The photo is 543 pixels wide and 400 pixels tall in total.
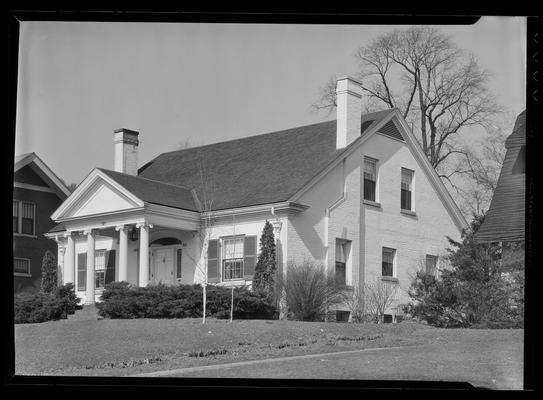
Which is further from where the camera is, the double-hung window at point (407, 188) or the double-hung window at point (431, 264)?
the double-hung window at point (407, 188)

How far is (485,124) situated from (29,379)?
40.7 feet

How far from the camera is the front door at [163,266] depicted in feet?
67.9

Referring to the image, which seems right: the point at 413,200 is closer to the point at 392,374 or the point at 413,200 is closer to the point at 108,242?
the point at 108,242

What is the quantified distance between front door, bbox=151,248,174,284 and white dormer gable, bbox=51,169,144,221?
1.79 m

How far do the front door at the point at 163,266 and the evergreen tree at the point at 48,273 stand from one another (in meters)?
2.29

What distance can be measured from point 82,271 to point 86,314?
11.8ft

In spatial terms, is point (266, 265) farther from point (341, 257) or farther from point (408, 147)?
point (408, 147)

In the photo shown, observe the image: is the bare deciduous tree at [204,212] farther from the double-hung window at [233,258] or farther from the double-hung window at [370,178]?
the double-hung window at [370,178]

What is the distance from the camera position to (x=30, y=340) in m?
14.3

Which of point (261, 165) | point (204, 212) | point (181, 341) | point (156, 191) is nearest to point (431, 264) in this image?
point (261, 165)

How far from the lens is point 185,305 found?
667 inches

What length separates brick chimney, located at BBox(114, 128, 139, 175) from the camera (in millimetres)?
20819

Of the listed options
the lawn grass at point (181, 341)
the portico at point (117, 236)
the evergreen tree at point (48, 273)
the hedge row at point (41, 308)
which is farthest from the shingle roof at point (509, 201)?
the evergreen tree at point (48, 273)

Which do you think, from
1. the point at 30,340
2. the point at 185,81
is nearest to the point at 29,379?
the point at 185,81
